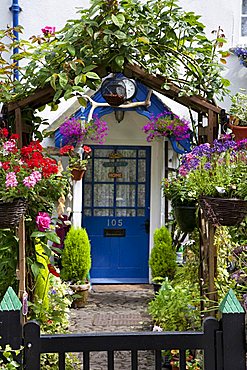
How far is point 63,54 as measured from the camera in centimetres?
457

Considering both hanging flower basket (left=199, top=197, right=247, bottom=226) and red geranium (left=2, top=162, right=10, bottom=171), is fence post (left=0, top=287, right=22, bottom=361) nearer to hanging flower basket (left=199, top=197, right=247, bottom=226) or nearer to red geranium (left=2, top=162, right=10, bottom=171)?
red geranium (left=2, top=162, right=10, bottom=171)

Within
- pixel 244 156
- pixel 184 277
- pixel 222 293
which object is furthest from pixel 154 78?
pixel 184 277

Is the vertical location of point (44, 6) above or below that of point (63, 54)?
above

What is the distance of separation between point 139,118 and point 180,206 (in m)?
4.16

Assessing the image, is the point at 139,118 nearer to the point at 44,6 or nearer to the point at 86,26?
the point at 44,6

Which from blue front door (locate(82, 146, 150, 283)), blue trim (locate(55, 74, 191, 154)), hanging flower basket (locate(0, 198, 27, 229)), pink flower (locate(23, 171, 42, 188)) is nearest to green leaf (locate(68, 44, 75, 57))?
pink flower (locate(23, 171, 42, 188))

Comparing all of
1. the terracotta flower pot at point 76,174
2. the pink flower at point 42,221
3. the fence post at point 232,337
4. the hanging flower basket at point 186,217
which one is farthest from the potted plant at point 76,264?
the fence post at point 232,337

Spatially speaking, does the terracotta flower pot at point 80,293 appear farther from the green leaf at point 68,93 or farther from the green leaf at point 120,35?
the green leaf at point 120,35

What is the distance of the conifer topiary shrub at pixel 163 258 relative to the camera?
810cm

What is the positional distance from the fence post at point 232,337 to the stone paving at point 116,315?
9.89 feet

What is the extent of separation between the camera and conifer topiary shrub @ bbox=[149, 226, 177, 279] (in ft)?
26.6

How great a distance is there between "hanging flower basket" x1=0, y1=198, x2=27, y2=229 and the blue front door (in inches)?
208

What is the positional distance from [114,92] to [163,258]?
3059 millimetres

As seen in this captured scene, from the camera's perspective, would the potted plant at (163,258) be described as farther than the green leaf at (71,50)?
Yes
